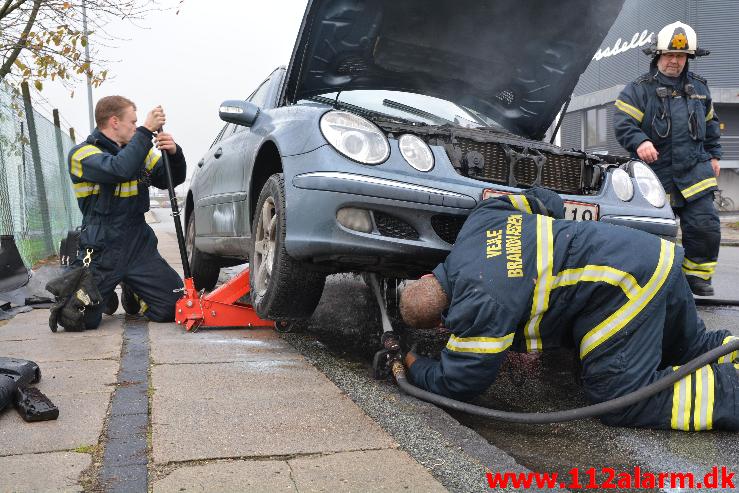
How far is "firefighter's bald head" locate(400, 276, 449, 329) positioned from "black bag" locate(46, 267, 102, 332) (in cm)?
221

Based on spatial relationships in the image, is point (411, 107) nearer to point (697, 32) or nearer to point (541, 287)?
point (541, 287)

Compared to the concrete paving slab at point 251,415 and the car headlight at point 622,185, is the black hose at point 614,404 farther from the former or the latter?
the car headlight at point 622,185

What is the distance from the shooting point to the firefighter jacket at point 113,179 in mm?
4500

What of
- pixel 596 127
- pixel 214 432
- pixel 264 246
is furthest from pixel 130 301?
pixel 596 127

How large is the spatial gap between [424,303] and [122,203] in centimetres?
255

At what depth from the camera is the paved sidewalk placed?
6.57ft

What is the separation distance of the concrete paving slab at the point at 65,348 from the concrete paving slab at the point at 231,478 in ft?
5.56

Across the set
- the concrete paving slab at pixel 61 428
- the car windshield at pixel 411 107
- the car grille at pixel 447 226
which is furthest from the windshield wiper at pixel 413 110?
the concrete paving slab at pixel 61 428

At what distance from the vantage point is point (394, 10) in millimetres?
4105

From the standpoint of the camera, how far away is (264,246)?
12.8ft

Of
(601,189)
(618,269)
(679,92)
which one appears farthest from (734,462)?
(679,92)

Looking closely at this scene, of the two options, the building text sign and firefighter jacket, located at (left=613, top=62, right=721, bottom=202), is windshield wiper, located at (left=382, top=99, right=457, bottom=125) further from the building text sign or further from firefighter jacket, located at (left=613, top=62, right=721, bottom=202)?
the building text sign

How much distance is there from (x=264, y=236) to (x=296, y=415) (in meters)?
1.49

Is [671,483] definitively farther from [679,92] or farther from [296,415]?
[679,92]
